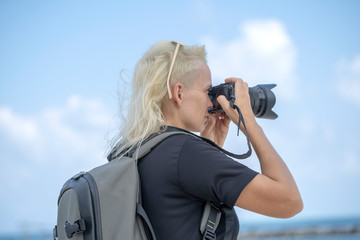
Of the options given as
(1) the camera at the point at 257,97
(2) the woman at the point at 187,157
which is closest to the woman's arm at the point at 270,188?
(2) the woman at the point at 187,157

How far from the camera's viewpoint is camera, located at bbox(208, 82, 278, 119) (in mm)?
1853

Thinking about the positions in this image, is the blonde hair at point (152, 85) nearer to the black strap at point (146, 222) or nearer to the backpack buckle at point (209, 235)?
the black strap at point (146, 222)

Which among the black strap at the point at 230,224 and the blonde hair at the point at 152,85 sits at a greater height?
the blonde hair at the point at 152,85

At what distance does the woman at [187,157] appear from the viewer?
1.47 meters

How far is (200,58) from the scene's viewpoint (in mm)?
1942

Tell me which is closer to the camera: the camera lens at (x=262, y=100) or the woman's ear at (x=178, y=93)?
the woman's ear at (x=178, y=93)

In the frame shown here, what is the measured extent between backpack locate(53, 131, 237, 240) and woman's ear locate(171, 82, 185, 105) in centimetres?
22

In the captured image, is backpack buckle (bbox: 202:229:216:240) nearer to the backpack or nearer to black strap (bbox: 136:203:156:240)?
the backpack

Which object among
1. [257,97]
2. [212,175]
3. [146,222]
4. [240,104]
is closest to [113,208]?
[146,222]

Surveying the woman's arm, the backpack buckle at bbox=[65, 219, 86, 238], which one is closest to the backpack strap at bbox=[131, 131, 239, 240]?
the woman's arm

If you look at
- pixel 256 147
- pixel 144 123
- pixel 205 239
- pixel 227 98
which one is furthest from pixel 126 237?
pixel 227 98

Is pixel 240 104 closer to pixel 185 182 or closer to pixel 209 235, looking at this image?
pixel 185 182

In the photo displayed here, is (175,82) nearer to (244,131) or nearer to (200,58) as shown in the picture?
(200,58)

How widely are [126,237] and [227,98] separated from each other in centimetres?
77
